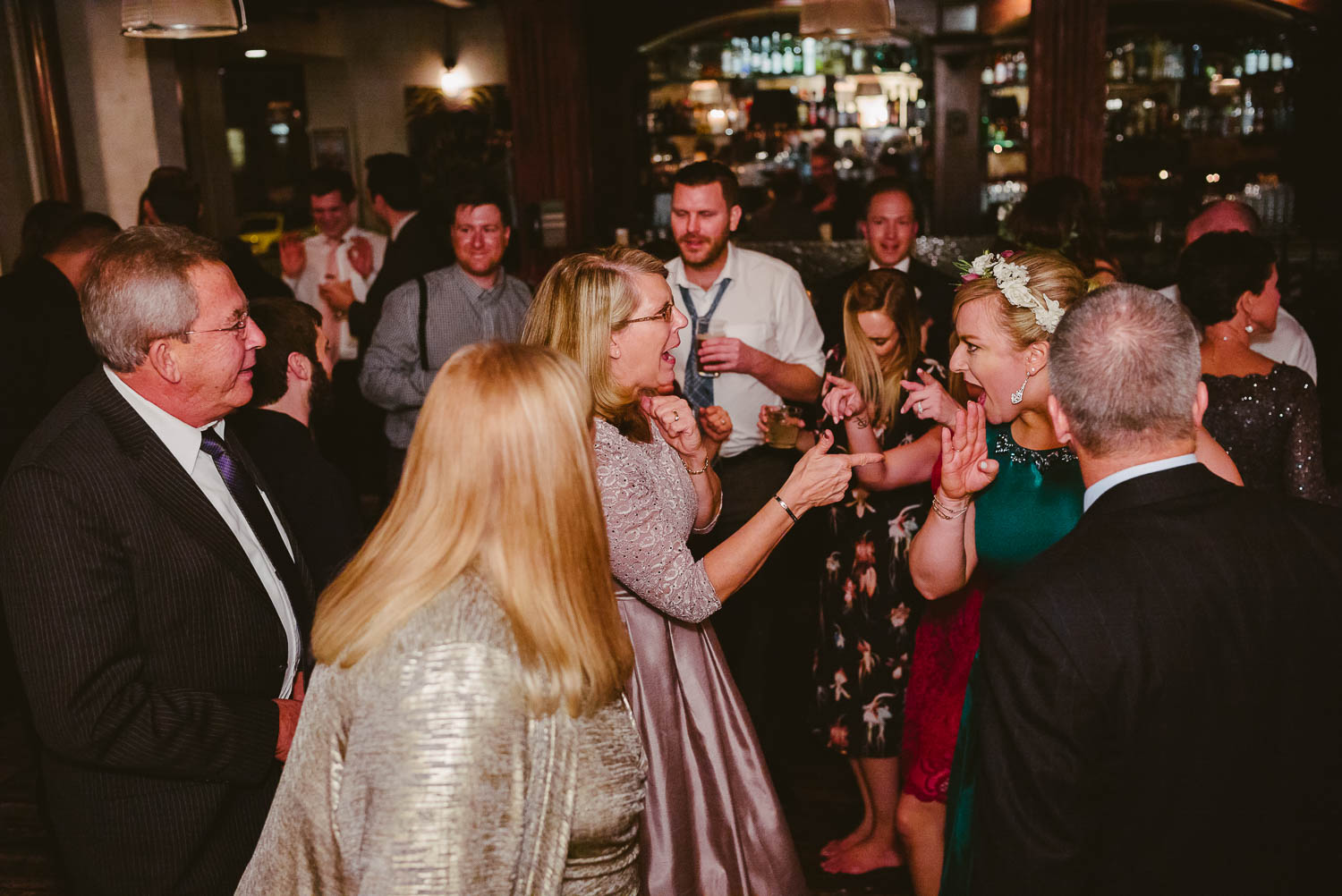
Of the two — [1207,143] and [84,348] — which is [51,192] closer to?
[84,348]

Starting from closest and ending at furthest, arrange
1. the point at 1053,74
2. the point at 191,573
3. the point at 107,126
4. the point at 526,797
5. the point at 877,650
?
the point at 526,797
the point at 191,573
the point at 877,650
the point at 1053,74
the point at 107,126

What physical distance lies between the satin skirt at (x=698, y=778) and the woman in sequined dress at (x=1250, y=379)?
145cm

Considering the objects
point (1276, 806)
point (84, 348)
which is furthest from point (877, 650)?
point (84, 348)

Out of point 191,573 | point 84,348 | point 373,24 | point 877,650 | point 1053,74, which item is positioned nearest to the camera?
point 191,573

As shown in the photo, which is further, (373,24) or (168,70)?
(373,24)

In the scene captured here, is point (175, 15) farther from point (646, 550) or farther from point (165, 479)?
point (646, 550)

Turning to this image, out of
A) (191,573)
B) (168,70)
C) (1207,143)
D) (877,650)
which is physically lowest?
(877,650)

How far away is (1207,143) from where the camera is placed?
7934mm

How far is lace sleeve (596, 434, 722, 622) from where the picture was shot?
1.85m

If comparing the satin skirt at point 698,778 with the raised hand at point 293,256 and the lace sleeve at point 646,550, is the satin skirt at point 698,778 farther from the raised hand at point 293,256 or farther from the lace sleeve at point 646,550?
the raised hand at point 293,256

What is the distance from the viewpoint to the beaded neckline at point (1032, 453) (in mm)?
2127

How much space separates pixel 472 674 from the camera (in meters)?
1.13

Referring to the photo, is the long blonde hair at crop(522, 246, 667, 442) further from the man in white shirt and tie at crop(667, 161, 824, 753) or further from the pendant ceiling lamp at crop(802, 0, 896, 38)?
the pendant ceiling lamp at crop(802, 0, 896, 38)

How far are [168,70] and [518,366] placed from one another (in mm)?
5978
